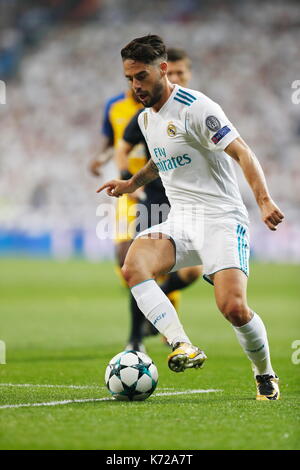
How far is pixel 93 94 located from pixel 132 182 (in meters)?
25.6

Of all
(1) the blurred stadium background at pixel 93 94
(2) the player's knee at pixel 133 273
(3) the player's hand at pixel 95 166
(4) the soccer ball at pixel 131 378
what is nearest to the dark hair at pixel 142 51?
(2) the player's knee at pixel 133 273

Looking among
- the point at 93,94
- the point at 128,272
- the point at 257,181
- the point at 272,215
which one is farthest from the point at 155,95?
the point at 93,94

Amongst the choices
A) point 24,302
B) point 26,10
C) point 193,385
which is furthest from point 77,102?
point 193,385

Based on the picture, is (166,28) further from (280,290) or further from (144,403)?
(144,403)

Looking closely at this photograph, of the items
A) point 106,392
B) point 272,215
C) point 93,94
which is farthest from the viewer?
point 93,94

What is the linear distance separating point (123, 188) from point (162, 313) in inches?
39.5

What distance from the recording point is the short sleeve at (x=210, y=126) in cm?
480

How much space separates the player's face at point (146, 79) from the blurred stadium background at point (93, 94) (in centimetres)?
2170

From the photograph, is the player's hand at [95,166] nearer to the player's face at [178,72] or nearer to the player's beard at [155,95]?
the player's face at [178,72]

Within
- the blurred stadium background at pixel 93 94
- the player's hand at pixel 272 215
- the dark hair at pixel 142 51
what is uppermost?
the blurred stadium background at pixel 93 94

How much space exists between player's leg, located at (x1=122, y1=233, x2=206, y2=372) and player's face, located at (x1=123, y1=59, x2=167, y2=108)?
0.84 m

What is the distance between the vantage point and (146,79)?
503cm

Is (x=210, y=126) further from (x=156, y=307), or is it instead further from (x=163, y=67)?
(x=156, y=307)

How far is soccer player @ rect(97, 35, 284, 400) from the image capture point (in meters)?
4.84
